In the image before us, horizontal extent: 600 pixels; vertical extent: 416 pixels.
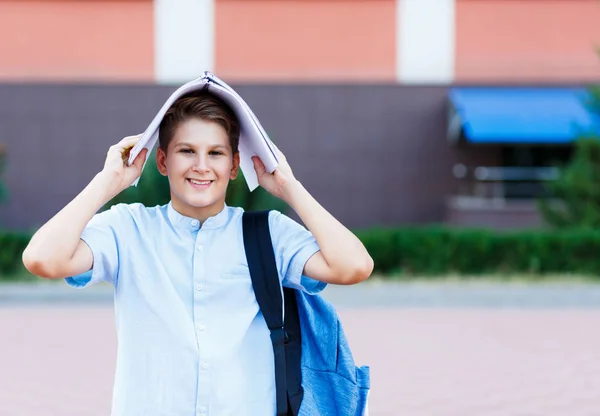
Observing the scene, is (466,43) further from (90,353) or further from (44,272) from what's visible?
(44,272)

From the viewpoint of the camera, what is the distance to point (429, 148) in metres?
18.2

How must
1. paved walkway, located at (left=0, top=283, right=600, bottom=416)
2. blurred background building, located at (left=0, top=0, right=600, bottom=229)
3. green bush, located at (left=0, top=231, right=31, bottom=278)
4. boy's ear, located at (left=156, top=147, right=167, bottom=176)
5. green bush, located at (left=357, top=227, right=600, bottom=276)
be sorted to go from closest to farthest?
boy's ear, located at (left=156, top=147, right=167, bottom=176) → paved walkway, located at (left=0, top=283, right=600, bottom=416) → green bush, located at (left=357, top=227, right=600, bottom=276) → green bush, located at (left=0, top=231, right=31, bottom=278) → blurred background building, located at (left=0, top=0, right=600, bottom=229)

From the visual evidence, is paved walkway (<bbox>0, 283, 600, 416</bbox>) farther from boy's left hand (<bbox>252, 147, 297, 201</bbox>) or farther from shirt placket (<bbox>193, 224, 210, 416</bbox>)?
shirt placket (<bbox>193, 224, 210, 416</bbox>)

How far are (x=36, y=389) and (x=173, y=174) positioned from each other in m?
4.93

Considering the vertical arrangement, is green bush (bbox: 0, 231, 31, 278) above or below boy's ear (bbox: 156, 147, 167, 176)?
below

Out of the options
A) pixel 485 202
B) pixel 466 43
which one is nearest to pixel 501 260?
pixel 485 202

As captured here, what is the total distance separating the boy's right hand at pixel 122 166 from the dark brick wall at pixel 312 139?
15821 millimetres

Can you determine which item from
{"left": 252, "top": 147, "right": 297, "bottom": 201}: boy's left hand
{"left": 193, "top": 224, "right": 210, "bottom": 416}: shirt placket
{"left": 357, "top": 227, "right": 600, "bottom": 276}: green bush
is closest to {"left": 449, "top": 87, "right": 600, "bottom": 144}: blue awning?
{"left": 357, "top": 227, "right": 600, "bottom": 276}: green bush

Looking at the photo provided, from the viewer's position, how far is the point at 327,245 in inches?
86.4

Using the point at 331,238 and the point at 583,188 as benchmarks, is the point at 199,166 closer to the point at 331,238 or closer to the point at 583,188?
the point at 331,238

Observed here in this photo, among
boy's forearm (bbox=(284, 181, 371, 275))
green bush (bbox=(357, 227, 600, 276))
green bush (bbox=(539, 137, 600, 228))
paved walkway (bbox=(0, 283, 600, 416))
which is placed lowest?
paved walkway (bbox=(0, 283, 600, 416))

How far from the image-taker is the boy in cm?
209

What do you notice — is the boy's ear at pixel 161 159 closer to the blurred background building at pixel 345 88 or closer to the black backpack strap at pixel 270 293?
the black backpack strap at pixel 270 293

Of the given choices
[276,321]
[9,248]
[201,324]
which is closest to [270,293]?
[276,321]
